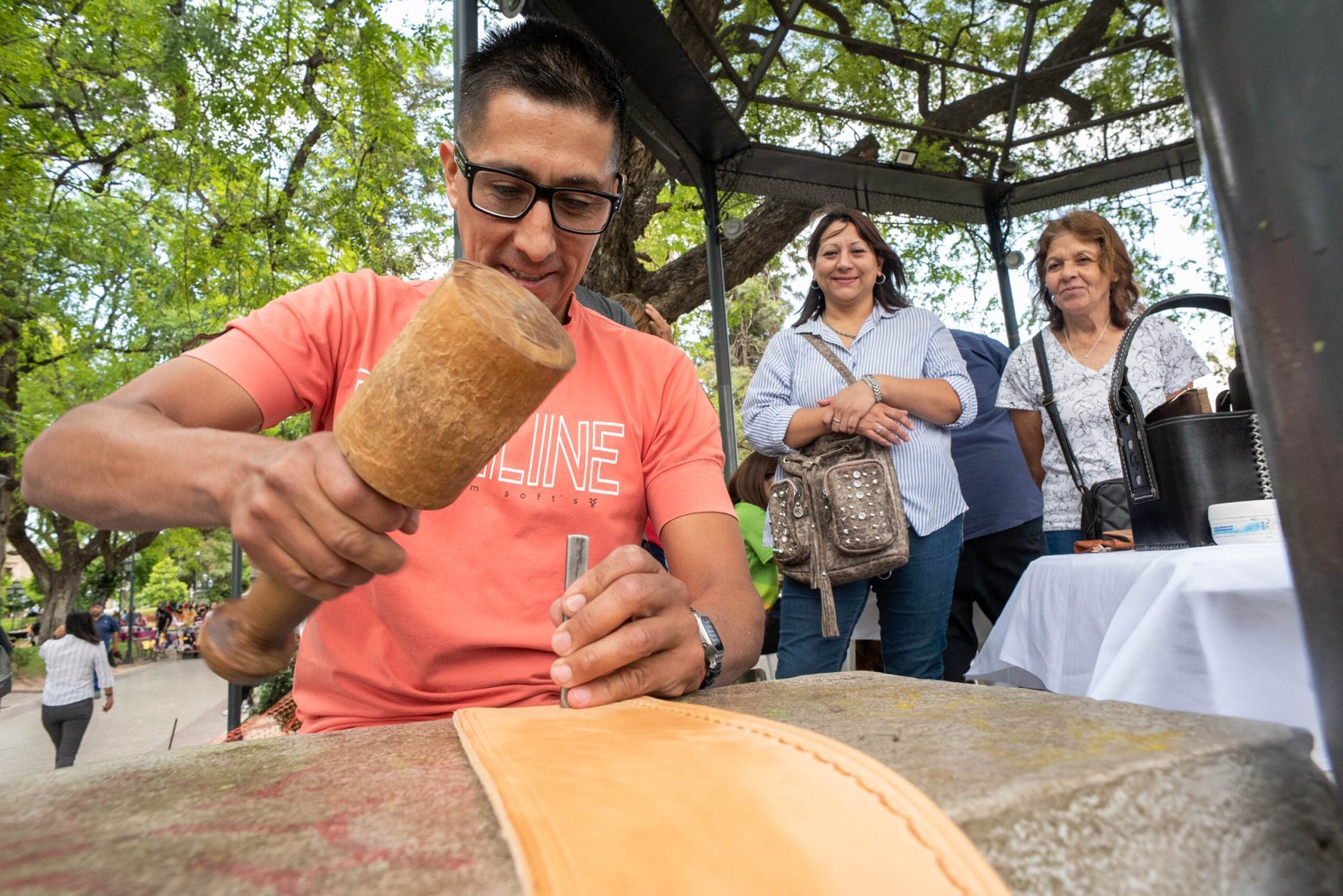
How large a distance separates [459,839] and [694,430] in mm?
1435

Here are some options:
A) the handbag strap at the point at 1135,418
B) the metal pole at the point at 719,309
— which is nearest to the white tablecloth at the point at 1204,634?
the handbag strap at the point at 1135,418

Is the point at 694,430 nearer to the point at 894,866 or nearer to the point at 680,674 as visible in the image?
the point at 680,674

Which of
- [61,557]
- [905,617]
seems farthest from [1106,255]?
[61,557]

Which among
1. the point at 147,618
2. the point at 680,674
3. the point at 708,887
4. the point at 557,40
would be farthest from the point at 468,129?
the point at 147,618

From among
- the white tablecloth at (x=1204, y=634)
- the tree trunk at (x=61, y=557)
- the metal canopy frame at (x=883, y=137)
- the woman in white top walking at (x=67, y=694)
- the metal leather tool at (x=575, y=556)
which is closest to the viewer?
the metal leather tool at (x=575, y=556)

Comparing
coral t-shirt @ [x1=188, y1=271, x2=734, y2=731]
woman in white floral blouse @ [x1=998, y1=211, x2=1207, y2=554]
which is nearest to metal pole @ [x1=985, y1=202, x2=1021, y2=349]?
woman in white floral blouse @ [x1=998, y1=211, x2=1207, y2=554]

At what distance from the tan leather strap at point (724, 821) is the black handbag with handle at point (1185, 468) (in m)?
1.73

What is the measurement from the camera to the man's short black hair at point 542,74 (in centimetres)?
186

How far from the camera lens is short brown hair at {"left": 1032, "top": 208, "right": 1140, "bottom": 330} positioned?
11.4ft

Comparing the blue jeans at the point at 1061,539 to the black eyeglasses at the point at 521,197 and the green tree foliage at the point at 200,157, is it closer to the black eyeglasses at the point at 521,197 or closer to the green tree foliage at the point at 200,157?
the black eyeglasses at the point at 521,197

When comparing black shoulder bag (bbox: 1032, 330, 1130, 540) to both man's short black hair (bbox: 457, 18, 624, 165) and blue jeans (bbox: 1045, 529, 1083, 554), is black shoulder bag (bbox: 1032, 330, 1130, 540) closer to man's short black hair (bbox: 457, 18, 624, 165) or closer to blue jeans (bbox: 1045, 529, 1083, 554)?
blue jeans (bbox: 1045, 529, 1083, 554)

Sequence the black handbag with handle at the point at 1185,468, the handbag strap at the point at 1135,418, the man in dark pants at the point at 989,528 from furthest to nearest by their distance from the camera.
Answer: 1. the man in dark pants at the point at 989,528
2. the handbag strap at the point at 1135,418
3. the black handbag with handle at the point at 1185,468

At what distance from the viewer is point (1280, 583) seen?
155 cm

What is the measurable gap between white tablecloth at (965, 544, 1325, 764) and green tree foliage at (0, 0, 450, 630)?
8.11 meters
